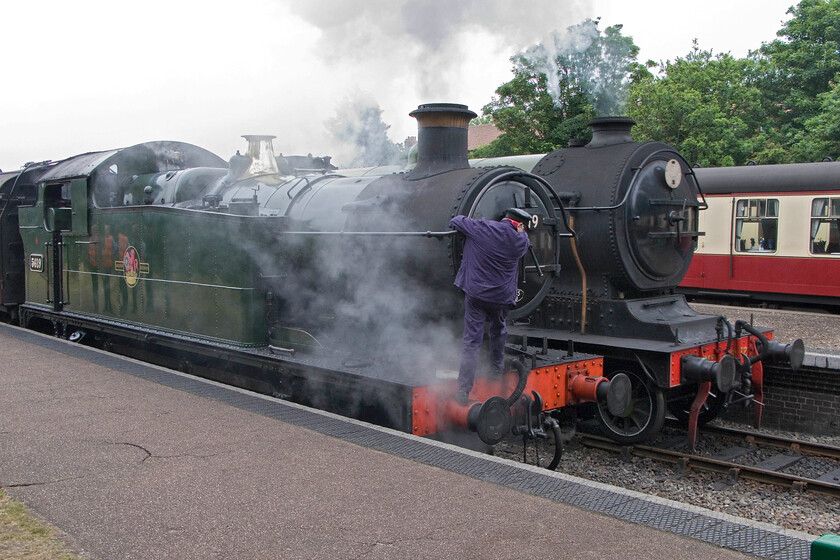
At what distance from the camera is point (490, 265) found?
4984 mm

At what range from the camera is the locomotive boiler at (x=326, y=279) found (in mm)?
5441

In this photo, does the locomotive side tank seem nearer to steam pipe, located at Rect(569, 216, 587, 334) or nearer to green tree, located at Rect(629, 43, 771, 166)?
steam pipe, located at Rect(569, 216, 587, 334)

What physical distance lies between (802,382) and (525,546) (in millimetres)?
5720

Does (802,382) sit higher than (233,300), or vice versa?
(233,300)

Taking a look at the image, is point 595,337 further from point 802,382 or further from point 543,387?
point 802,382

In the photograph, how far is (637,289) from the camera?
6.99 metres

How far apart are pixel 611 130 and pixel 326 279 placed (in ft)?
10.7

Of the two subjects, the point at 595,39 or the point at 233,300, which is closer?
the point at 233,300

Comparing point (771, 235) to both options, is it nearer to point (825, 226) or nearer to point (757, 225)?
point (757, 225)

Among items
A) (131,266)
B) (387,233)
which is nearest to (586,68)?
(387,233)

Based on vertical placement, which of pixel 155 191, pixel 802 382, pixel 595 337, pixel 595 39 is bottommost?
pixel 802 382

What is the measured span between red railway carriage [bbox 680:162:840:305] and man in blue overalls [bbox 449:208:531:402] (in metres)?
8.40

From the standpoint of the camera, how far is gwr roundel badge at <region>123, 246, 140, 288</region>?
26.6 feet

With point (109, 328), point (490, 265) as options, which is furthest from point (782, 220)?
point (109, 328)
